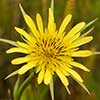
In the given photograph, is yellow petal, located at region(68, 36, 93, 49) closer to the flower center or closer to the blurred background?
the flower center

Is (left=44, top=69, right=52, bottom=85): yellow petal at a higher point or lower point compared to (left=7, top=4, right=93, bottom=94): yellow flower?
lower

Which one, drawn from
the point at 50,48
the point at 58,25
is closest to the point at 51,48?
the point at 50,48

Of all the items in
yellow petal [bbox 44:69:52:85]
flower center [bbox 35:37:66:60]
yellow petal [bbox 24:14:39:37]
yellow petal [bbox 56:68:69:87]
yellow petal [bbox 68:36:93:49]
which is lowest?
yellow petal [bbox 56:68:69:87]

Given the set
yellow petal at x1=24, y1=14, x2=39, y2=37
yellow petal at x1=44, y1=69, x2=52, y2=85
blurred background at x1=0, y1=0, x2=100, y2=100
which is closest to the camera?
yellow petal at x1=44, y1=69, x2=52, y2=85

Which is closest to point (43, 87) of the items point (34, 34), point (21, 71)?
point (34, 34)

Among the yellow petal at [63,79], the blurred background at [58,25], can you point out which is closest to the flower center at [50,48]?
the yellow petal at [63,79]

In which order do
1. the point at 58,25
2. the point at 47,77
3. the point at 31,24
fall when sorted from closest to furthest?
the point at 47,77
the point at 31,24
the point at 58,25

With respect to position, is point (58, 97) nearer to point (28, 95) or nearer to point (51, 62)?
point (28, 95)

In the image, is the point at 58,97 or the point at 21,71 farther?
the point at 58,97

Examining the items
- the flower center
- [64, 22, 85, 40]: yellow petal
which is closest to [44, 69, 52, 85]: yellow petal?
the flower center

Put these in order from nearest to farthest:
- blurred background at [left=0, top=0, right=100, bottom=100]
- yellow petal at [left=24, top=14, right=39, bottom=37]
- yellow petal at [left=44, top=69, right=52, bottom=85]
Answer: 1. yellow petal at [left=44, top=69, right=52, bottom=85]
2. yellow petal at [left=24, top=14, right=39, bottom=37]
3. blurred background at [left=0, top=0, right=100, bottom=100]

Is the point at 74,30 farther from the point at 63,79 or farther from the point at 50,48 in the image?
the point at 63,79
